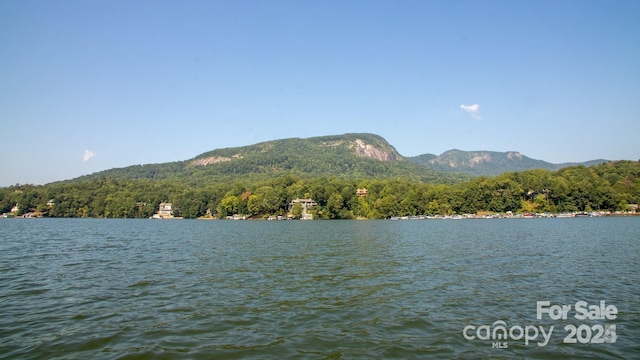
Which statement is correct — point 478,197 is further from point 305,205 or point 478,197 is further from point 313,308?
point 313,308

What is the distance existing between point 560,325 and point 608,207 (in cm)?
18486

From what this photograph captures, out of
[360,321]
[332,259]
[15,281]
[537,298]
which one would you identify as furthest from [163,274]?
[537,298]

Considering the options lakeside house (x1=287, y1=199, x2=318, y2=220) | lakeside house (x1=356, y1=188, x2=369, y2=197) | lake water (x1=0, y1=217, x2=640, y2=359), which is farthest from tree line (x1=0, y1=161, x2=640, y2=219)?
lake water (x1=0, y1=217, x2=640, y2=359)

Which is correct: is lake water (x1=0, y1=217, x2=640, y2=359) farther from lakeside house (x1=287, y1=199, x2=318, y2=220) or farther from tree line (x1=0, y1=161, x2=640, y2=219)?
lakeside house (x1=287, y1=199, x2=318, y2=220)

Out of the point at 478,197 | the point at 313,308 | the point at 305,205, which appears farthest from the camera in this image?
the point at 305,205

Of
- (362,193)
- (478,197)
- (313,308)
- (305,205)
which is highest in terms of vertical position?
(362,193)

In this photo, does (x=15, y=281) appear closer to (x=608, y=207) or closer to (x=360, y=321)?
(x=360, y=321)

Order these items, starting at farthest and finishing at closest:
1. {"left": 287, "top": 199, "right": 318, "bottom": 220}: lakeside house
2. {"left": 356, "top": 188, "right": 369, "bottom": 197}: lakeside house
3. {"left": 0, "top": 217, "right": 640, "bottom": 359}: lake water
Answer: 1. {"left": 356, "top": 188, "right": 369, "bottom": 197}: lakeside house
2. {"left": 287, "top": 199, "right": 318, "bottom": 220}: lakeside house
3. {"left": 0, "top": 217, "right": 640, "bottom": 359}: lake water

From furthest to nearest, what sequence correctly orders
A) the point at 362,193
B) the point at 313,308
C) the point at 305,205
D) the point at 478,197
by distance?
the point at 362,193
the point at 305,205
the point at 478,197
the point at 313,308

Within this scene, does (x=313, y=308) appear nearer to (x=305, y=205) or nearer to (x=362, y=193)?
(x=305, y=205)

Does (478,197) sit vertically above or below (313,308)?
above

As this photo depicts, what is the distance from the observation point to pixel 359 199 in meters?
178

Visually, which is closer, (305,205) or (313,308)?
(313,308)

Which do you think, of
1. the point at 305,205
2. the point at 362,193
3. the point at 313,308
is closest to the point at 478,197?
the point at 362,193
